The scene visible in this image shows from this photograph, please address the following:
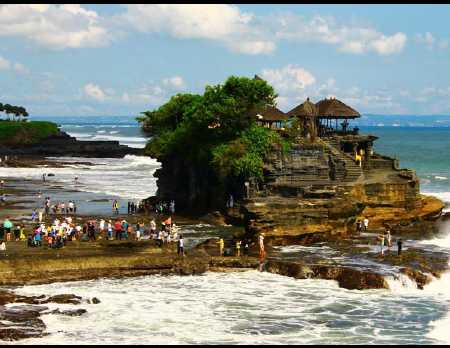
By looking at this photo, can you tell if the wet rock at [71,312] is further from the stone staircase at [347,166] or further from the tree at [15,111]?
the tree at [15,111]

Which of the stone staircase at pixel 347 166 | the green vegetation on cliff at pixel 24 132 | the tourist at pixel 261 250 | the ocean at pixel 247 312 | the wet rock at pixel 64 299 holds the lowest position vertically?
the ocean at pixel 247 312

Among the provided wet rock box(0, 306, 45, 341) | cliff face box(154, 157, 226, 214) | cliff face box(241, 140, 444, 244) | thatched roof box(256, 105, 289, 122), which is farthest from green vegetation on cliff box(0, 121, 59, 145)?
wet rock box(0, 306, 45, 341)

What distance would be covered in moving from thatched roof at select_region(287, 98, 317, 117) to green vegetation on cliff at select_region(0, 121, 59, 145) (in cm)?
7622

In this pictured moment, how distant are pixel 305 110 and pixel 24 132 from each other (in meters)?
81.9

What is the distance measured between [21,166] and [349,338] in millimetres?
75302

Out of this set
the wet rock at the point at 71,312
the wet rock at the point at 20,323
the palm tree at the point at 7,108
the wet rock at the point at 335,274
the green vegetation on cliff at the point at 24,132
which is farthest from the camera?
the palm tree at the point at 7,108

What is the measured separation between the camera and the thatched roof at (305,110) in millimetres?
51656

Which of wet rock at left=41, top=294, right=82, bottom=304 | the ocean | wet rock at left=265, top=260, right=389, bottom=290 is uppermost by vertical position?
wet rock at left=265, top=260, right=389, bottom=290

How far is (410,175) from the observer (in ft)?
152

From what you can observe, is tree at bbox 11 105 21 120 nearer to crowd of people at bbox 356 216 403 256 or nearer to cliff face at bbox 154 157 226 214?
cliff face at bbox 154 157 226 214

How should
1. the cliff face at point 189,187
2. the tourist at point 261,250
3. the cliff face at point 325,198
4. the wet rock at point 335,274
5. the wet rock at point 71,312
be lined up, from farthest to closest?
1. the cliff face at point 189,187
2. the cliff face at point 325,198
3. the tourist at point 261,250
4. the wet rock at point 335,274
5. the wet rock at point 71,312

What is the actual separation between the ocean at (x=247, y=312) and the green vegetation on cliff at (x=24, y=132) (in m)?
93.8

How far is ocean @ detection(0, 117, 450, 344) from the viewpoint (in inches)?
911

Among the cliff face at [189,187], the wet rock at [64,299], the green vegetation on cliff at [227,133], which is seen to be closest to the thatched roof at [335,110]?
the green vegetation on cliff at [227,133]
